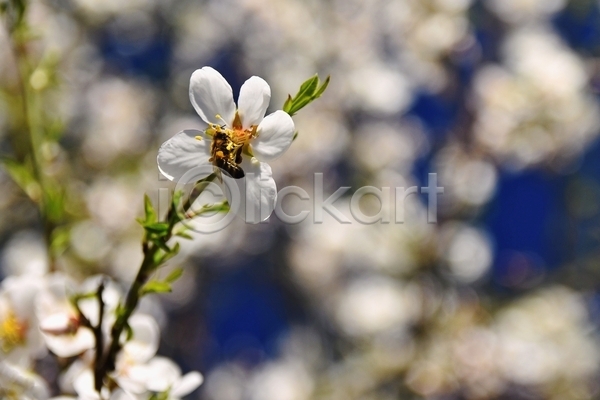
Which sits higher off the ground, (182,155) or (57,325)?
(182,155)

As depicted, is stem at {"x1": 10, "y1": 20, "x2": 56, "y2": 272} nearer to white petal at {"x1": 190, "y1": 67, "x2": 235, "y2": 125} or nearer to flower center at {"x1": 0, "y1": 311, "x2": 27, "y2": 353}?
flower center at {"x1": 0, "y1": 311, "x2": 27, "y2": 353}

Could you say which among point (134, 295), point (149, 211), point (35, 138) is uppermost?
point (35, 138)

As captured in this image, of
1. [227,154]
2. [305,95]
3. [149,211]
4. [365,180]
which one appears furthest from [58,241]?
[365,180]

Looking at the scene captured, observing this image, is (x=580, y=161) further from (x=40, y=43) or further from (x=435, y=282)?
(x=40, y=43)

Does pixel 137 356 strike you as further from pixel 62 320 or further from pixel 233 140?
pixel 233 140

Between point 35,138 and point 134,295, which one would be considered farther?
point 35,138

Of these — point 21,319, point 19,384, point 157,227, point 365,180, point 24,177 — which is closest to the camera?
point 157,227
